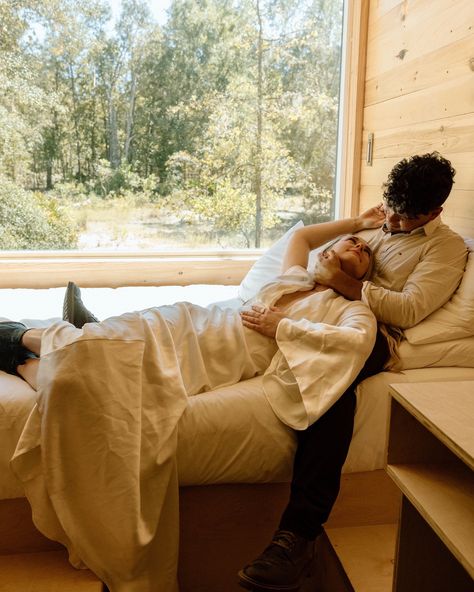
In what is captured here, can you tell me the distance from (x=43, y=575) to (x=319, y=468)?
0.72 m

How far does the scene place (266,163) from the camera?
3.07m

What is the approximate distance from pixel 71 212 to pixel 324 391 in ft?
6.99

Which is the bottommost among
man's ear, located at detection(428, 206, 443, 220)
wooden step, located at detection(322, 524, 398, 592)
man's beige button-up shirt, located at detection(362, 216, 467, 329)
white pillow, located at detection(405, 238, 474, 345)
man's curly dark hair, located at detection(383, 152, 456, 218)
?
wooden step, located at detection(322, 524, 398, 592)

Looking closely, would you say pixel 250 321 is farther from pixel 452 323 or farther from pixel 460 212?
pixel 460 212

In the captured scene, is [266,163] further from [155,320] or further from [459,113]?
[155,320]

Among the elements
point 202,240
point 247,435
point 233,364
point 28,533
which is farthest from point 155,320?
point 202,240

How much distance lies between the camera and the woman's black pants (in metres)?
1.29

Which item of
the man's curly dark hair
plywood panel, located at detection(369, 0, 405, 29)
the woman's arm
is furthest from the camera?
plywood panel, located at detection(369, 0, 405, 29)

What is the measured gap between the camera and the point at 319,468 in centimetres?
131

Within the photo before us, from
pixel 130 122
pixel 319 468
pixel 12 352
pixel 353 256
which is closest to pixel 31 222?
pixel 130 122

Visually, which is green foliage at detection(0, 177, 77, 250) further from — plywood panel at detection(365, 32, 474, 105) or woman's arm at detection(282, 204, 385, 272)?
plywood panel at detection(365, 32, 474, 105)

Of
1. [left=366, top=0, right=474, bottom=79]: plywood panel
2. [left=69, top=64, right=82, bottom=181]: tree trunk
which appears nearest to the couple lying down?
[left=366, top=0, right=474, bottom=79]: plywood panel

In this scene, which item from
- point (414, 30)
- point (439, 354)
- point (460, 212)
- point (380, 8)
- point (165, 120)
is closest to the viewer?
point (439, 354)

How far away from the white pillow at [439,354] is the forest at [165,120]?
172 centimetres
